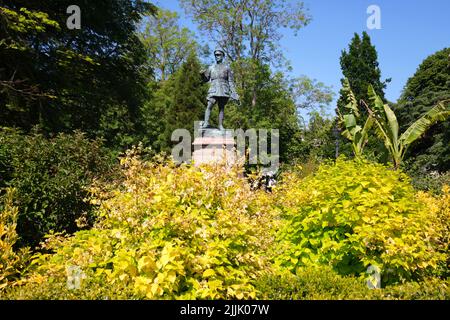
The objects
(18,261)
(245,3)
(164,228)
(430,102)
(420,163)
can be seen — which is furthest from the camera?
(245,3)

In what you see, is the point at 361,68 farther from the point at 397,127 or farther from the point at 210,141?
the point at 210,141

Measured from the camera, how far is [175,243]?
10.7ft

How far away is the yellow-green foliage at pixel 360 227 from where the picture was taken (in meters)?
3.92

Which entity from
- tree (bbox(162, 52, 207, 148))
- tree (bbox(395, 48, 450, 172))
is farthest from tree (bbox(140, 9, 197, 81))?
tree (bbox(395, 48, 450, 172))

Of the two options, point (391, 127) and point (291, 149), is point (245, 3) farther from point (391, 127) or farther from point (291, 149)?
point (391, 127)

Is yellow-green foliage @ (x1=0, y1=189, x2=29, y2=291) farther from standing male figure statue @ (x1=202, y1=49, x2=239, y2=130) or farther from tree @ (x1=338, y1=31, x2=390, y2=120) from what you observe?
tree @ (x1=338, y1=31, x2=390, y2=120)

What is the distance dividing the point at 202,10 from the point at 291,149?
481 inches

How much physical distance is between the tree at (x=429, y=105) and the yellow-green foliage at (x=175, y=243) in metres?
19.8

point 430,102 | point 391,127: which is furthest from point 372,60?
point 391,127

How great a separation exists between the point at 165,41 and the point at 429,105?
2216 cm

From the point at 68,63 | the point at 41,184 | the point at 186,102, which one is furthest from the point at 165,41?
the point at 41,184
